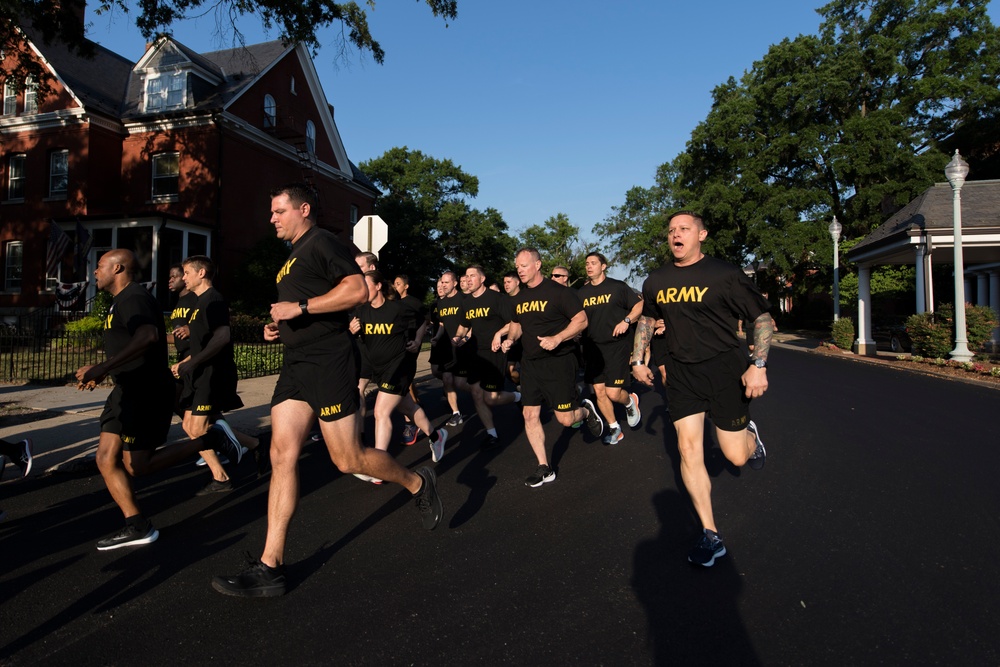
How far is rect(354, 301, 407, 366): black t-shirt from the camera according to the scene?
6.10 metres

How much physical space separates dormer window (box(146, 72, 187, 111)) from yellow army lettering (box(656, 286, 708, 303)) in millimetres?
25713

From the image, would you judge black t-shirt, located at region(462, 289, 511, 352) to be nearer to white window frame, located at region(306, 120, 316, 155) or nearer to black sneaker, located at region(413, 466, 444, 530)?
black sneaker, located at region(413, 466, 444, 530)

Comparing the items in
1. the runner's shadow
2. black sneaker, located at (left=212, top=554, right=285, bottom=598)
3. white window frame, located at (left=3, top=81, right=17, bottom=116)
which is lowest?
the runner's shadow

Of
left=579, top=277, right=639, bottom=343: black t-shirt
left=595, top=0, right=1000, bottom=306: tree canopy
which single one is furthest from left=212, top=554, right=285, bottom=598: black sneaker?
left=595, top=0, right=1000, bottom=306: tree canopy

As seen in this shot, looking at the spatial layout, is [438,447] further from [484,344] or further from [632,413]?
[632,413]

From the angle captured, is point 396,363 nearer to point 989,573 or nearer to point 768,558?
point 768,558

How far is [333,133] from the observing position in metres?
31.8

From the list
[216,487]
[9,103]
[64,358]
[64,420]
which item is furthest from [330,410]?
[9,103]

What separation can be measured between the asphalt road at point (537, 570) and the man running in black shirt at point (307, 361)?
493 millimetres

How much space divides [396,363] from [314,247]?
255cm

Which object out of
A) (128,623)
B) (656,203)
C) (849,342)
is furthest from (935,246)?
(656,203)

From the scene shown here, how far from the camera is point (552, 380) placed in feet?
19.1

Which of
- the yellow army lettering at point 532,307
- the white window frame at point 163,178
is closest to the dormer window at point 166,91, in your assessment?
the white window frame at point 163,178

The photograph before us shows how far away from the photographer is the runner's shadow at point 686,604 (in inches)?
107
